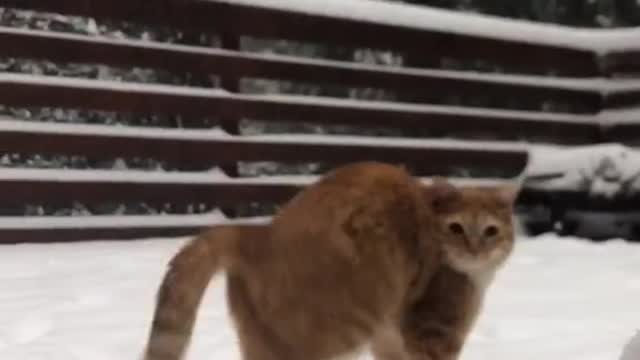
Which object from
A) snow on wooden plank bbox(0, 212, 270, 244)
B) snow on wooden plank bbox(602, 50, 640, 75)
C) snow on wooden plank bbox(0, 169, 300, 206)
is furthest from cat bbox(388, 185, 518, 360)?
snow on wooden plank bbox(602, 50, 640, 75)

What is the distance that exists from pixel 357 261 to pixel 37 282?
282 centimetres

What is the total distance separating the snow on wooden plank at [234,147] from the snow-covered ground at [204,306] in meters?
0.60

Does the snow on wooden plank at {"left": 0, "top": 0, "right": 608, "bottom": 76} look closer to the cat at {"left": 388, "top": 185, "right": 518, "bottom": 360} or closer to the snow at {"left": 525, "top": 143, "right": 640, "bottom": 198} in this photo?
the snow at {"left": 525, "top": 143, "right": 640, "bottom": 198}

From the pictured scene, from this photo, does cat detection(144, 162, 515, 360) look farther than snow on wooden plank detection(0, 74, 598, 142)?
No

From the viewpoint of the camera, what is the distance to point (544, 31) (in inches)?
409

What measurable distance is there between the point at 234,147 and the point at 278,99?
1.64 ft

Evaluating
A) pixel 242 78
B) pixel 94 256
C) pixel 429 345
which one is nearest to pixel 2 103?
pixel 94 256

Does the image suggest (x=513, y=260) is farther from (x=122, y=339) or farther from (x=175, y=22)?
(x=122, y=339)

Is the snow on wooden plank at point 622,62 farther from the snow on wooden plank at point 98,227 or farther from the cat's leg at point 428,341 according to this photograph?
the cat's leg at point 428,341

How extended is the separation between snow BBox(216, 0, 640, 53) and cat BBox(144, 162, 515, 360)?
514 centimetres

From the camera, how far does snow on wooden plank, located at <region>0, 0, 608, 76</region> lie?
26.0ft

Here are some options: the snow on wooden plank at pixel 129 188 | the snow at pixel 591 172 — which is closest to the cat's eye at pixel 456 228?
the snow on wooden plank at pixel 129 188

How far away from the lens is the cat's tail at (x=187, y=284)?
110 inches

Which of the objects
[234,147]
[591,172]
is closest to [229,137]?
[234,147]
